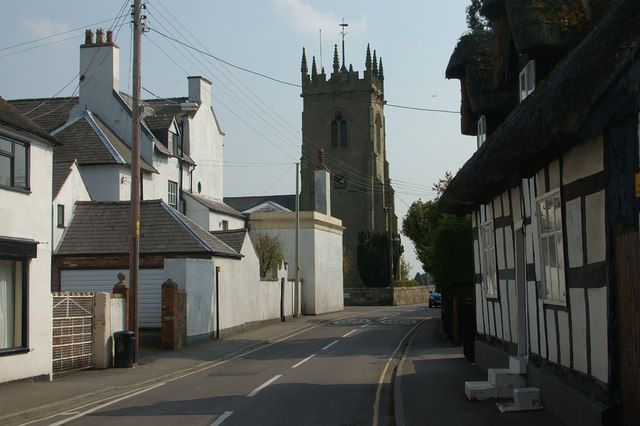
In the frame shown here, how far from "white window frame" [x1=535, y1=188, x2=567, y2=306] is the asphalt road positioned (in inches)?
126

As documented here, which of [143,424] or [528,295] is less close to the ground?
[528,295]

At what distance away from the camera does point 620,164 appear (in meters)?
8.95

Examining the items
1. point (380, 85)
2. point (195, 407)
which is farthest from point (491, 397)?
point (380, 85)

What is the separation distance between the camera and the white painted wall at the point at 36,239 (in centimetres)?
1742

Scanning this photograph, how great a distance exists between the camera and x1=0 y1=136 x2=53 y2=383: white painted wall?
17.4 m

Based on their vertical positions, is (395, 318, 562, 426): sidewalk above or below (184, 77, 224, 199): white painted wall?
below

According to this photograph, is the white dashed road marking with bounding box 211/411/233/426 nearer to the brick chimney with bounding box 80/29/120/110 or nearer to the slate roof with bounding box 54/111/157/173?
the slate roof with bounding box 54/111/157/173

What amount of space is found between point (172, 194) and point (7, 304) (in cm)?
2550

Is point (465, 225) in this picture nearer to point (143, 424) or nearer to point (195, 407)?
point (195, 407)

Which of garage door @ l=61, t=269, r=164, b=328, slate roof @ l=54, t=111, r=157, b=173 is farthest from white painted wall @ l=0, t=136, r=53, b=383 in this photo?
slate roof @ l=54, t=111, r=157, b=173

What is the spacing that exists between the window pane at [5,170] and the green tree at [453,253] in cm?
1637

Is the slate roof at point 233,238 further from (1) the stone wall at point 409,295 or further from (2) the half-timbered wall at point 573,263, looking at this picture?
(1) the stone wall at point 409,295

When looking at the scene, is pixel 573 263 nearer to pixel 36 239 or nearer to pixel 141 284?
pixel 36 239

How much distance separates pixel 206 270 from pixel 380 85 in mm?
70936
